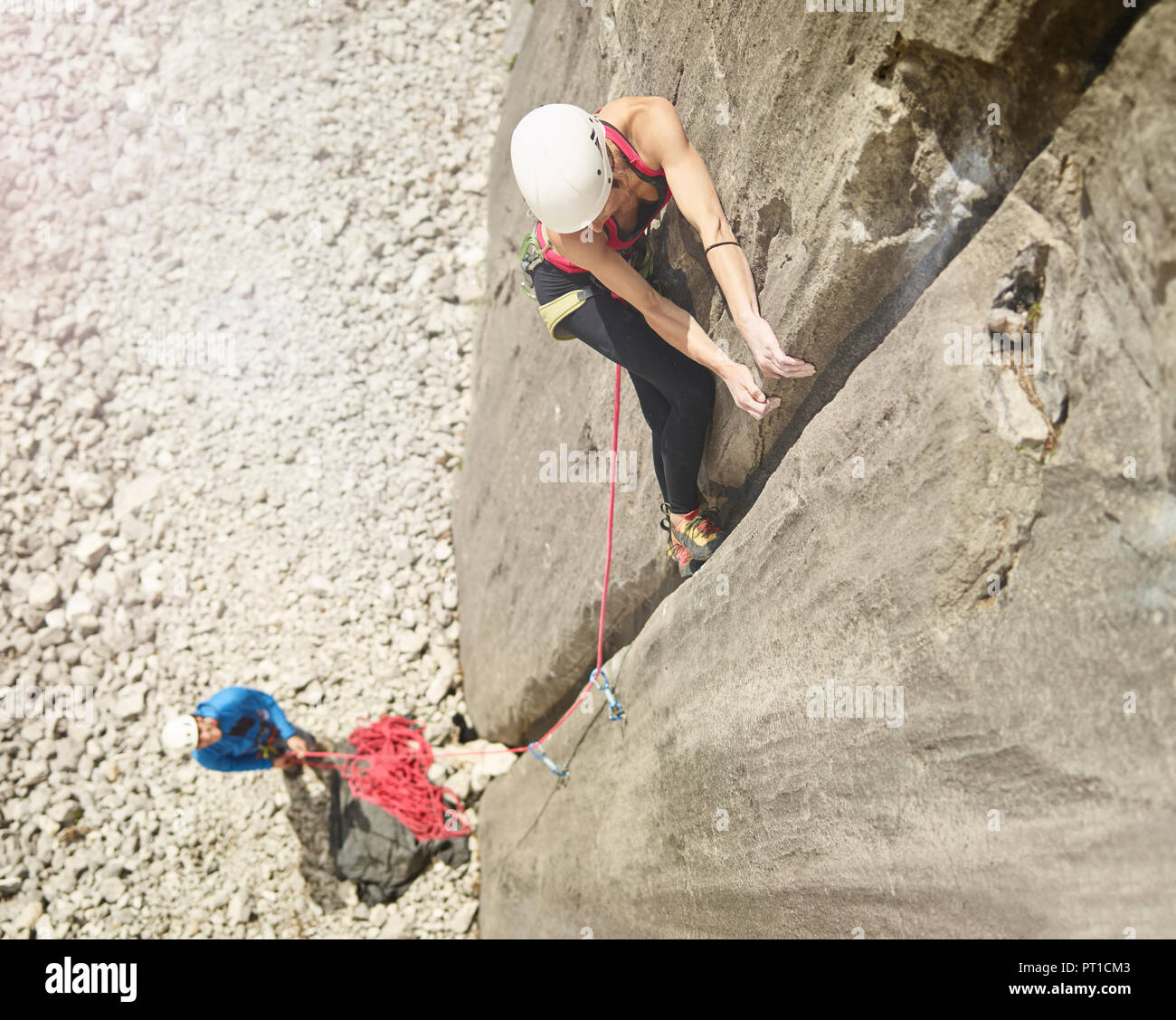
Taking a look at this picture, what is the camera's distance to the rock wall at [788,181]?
2.01 meters

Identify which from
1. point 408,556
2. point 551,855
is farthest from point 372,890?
point 408,556

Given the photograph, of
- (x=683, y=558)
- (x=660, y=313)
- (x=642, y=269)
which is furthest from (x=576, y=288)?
(x=683, y=558)

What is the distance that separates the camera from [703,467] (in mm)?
3488

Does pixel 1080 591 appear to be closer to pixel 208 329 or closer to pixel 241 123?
pixel 208 329

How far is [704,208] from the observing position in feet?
9.25

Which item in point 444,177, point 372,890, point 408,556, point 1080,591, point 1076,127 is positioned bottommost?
point 372,890

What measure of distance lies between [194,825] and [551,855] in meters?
3.00

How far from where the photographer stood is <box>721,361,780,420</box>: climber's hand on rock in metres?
2.84

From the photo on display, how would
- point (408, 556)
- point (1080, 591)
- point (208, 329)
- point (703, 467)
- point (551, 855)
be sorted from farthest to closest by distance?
point (208, 329)
point (408, 556)
point (551, 855)
point (703, 467)
point (1080, 591)

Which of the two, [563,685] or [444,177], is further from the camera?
[444,177]

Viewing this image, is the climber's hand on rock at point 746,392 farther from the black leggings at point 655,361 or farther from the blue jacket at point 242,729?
the blue jacket at point 242,729

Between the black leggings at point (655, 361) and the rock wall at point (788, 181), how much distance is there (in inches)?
3.6

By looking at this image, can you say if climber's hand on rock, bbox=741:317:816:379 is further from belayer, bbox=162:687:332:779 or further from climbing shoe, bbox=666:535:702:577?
belayer, bbox=162:687:332:779
